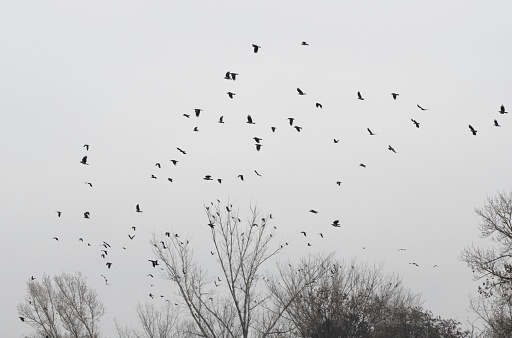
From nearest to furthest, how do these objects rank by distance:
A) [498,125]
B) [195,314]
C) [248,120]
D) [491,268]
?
1. [498,125]
2. [248,120]
3. [195,314]
4. [491,268]

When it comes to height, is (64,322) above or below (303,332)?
above

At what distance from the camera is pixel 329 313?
26.5 m

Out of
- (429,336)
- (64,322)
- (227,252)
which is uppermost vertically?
(64,322)

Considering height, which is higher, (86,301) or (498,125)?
(86,301)

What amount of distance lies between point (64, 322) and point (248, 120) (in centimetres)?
2722

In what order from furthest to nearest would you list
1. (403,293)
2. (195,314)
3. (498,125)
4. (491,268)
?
1. (403,293)
2. (491,268)
3. (195,314)
4. (498,125)

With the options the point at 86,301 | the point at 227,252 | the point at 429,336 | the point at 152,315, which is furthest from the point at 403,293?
the point at 227,252

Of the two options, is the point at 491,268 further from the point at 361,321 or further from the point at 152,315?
the point at 152,315

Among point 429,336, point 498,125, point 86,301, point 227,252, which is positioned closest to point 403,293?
point 429,336

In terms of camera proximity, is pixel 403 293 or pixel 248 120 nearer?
pixel 248 120

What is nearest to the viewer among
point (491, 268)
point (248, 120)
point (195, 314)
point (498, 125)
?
point (498, 125)

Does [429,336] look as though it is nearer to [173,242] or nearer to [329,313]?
[329,313]

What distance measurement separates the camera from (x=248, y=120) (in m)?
16.1

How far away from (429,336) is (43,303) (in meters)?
25.9
